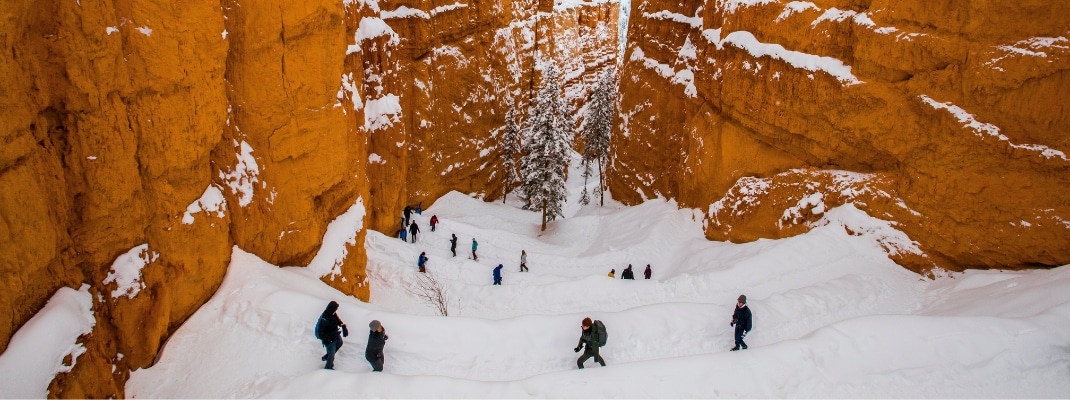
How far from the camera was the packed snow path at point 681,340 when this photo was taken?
8938 mm

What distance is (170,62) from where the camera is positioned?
9875mm

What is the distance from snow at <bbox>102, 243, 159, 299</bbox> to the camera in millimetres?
9164

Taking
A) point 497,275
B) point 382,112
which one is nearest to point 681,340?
point 497,275

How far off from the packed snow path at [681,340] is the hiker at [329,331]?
42 cm

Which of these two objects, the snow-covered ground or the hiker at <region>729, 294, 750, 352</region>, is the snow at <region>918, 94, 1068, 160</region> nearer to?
the snow-covered ground

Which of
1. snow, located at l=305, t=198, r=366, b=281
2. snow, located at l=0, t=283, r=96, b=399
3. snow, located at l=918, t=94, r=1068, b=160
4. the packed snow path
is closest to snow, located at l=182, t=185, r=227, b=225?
the packed snow path

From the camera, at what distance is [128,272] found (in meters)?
9.34

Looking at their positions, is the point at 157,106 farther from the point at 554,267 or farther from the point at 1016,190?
the point at 1016,190

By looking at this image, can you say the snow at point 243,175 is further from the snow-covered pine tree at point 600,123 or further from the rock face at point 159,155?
the snow-covered pine tree at point 600,123

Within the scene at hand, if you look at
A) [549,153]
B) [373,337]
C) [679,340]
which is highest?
[373,337]

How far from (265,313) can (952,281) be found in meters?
16.8

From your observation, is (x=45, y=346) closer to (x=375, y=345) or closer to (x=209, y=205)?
(x=209, y=205)

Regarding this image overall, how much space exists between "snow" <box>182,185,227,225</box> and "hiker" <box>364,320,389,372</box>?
4.49 m

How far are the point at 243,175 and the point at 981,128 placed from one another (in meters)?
18.4
